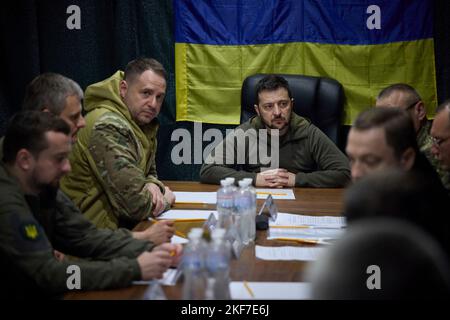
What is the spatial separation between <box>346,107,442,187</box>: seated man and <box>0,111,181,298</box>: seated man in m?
0.61

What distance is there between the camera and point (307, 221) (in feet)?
8.03

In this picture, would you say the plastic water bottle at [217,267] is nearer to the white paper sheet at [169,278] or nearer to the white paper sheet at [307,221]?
the white paper sheet at [169,278]

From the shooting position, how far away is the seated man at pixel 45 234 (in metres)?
1.61

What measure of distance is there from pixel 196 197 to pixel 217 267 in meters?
1.42

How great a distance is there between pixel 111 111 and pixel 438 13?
2425 millimetres

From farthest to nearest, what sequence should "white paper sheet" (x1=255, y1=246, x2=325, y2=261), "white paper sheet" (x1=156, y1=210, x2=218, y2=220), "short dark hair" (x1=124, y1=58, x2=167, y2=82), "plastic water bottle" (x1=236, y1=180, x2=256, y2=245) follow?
"short dark hair" (x1=124, y1=58, x2=167, y2=82) → "white paper sheet" (x1=156, y1=210, x2=218, y2=220) → "plastic water bottle" (x1=236, y1=180, x2=256, y2=245) → "white paper sheet" (x1=255, y1=246, x2=325, y2=261)

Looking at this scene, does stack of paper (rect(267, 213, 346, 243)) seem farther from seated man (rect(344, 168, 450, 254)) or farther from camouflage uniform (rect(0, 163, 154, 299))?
seated man (rect(344, 168, 450, 254))

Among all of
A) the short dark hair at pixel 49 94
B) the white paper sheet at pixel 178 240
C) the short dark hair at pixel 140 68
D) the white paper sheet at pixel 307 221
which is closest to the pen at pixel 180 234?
the white paper sheet at pixel 178 240

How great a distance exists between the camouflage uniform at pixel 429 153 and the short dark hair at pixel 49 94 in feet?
5.14

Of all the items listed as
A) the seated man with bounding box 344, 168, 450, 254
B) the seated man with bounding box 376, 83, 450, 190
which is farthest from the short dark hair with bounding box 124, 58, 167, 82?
the seated man with bounding box 344, 168, 450, 254

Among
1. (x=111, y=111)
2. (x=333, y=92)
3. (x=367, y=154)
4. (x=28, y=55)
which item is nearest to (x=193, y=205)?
(x=111, y=111)

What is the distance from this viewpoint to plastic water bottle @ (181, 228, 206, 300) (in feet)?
4.92

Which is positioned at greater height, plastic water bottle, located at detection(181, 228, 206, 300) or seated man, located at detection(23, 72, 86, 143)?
seated man, located at detection(23, 72, 86, 143)

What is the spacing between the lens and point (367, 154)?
5.50ft
